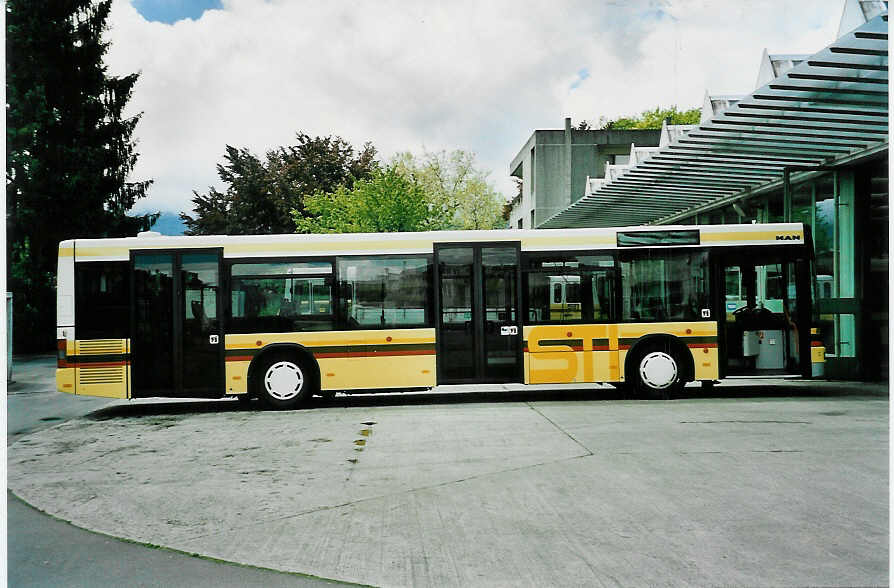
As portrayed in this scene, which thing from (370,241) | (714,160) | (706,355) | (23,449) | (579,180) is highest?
(579,180)

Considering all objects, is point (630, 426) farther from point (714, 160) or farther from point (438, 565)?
point (714, 160)

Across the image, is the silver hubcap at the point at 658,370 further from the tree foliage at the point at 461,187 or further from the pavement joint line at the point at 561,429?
the tree foliage at the point at 461,187

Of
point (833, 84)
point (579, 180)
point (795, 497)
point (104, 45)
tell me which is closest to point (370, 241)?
point (833, 84)

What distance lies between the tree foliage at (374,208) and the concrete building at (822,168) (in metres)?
20.0

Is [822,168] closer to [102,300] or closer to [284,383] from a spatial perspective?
[284,383]

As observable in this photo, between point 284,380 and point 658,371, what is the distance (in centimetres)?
602

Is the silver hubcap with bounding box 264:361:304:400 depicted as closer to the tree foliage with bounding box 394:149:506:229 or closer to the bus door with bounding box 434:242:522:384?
the bus door with bounding box 434:242:522:384

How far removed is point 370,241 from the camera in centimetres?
1305

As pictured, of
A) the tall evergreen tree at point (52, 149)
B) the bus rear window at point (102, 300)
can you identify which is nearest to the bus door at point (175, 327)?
the bus rear window at point (102, 300)

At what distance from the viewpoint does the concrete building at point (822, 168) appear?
428 inches

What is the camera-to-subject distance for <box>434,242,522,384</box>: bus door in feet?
42.2

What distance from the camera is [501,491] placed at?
22.4ft

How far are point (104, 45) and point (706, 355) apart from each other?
24472mm

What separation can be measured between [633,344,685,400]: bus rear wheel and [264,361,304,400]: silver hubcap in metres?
5.44
